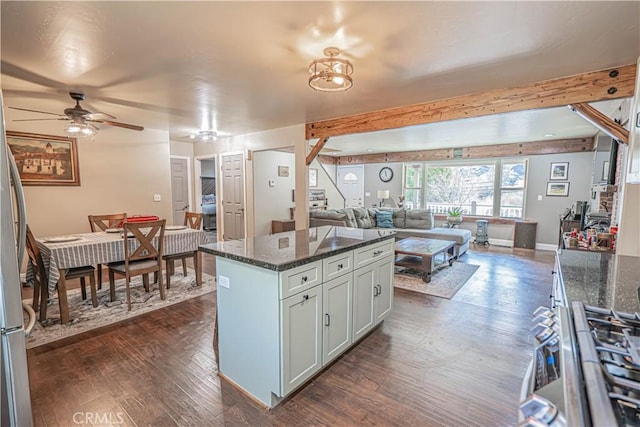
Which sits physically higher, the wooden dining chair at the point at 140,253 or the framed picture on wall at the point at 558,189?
the framed picture on wall at the point at 558,189

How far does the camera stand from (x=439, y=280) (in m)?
4.35

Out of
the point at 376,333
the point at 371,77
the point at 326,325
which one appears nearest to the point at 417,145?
the point at 371,77

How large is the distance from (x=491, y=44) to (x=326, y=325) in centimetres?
244

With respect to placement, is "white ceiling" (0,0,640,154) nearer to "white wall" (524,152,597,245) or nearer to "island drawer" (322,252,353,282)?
"island drawer" (322,252,353,282)

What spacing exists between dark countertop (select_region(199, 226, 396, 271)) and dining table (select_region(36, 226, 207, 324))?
1.80 meters

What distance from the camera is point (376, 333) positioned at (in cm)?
277

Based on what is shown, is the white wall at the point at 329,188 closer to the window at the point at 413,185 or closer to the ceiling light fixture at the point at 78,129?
the window at the point at 413,185

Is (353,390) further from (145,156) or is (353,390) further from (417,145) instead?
(417,145)

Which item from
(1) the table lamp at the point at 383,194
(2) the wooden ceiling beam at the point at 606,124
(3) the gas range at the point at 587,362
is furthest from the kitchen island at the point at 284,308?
(1) the table lamp at the point at 383,194

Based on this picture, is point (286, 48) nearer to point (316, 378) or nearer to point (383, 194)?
point (316, 378)

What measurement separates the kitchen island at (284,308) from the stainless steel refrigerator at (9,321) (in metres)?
0.95

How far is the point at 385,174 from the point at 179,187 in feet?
19.3

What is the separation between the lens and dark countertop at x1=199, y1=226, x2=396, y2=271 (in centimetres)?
178

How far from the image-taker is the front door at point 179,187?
6953 millimetres
